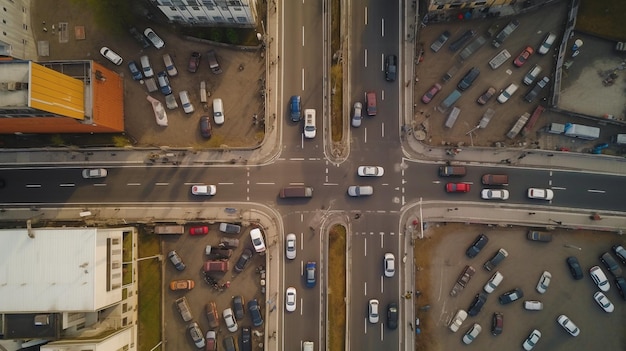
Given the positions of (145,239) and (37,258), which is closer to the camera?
(37,258)

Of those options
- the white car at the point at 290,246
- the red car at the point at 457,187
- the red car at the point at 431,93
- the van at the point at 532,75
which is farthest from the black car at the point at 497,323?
the van at the point at 532,75

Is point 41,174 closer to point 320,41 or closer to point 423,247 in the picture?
point 320,41

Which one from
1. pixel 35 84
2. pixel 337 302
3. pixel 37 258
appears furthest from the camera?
pixel 337 302

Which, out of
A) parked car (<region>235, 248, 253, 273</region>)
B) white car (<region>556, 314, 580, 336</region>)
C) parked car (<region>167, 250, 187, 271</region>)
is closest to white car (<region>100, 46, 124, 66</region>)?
parked car (<region>167, 250, 187, 271</region>)

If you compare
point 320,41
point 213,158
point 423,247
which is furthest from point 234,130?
point 423,247

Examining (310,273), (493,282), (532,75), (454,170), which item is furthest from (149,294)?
(532,75)

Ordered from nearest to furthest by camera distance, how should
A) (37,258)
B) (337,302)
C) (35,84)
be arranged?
(35,84) → (37,258) → (337,302)
